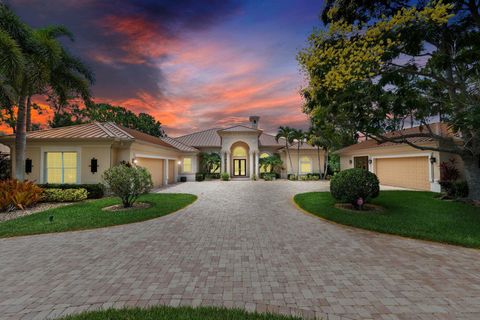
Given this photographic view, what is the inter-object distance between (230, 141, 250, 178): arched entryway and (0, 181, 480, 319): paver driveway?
22165mm

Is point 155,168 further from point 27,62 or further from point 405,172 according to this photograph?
point 405,172

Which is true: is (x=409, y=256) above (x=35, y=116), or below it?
below

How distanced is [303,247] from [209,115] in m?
28.0

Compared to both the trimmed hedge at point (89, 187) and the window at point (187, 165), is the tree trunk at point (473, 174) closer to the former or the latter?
the trimmed hedge at point (89, 187)

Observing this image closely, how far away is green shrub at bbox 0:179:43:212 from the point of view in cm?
953

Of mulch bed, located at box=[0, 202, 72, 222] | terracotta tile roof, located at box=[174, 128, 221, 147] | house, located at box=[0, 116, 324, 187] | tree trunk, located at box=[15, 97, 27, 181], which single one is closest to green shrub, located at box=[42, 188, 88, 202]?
mulch bed, located at box=[0, 202, 72, 222]

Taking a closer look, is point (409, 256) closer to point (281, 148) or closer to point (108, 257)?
point (108, 257)

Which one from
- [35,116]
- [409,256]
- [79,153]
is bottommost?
[409,256]

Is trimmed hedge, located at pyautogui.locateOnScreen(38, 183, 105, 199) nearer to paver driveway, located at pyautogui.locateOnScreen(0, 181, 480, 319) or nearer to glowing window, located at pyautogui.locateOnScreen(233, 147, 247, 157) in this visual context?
paver driveway, located at pyautogui.locateOnScreen(0, 181, 480, 319)

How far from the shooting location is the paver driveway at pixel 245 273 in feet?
10.2

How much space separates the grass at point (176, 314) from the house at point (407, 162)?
13.7 m

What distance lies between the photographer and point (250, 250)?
515cm

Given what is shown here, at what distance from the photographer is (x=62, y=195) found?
460 inches

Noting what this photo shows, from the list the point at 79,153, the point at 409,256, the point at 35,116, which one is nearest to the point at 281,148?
Result: the point at 79,153
